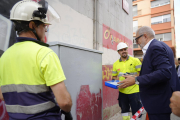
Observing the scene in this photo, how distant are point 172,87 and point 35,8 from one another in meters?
1.81

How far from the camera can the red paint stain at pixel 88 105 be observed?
197 centimetres

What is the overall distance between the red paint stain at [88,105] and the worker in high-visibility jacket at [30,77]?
96cm

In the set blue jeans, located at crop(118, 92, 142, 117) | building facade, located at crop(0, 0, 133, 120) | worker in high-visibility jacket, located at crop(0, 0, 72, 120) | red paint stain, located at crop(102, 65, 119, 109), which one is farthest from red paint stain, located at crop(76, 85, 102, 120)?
red paint stain, located at crop(102, 65, 119, 109)

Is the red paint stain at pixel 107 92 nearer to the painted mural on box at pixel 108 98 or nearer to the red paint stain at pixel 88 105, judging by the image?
the painted mural on box at pixel 108 98

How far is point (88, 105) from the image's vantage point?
84.7 inches

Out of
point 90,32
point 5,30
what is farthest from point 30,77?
point 90,32

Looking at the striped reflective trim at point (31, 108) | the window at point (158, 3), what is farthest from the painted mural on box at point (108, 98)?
the window at point (158, 3)

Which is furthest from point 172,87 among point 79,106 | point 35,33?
point 35,33

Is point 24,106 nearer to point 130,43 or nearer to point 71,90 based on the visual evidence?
point 71,90

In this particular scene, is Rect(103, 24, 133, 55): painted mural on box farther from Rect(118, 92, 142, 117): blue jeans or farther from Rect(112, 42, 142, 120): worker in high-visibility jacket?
Rect(118, 92, 142, 117): blue jeans

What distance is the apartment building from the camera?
17922 mm

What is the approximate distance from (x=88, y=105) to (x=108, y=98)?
7.51 feet

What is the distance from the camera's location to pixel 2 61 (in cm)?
107

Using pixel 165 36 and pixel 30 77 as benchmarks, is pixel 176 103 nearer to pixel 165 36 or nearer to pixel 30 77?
pixel 30 77
